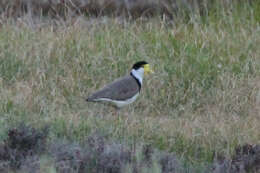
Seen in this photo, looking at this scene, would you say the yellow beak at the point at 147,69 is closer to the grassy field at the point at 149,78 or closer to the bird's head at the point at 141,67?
the bird's head at the point at 141,67

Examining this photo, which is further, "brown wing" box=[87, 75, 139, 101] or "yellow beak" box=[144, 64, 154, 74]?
"yellow beak" box=[144, 64, 154, 74]

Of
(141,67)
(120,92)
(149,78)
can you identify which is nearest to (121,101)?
(120,92)

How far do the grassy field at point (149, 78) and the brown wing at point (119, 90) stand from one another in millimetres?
243

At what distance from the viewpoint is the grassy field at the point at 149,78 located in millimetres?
7281

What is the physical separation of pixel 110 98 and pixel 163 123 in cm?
65

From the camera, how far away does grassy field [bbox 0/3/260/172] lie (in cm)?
728

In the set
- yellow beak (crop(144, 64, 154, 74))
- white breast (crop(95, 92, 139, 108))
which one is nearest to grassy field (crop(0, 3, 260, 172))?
white breast (crop(95, 92, 139, 108))

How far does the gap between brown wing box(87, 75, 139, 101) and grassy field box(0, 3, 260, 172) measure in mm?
243

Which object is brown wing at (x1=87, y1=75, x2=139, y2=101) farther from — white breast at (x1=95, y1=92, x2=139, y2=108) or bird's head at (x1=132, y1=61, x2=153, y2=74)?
bird's head at (x1=132, y1=61, x2=153, y2=74)

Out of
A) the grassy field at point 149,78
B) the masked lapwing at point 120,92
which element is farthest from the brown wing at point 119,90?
the grassy field at point 149,78

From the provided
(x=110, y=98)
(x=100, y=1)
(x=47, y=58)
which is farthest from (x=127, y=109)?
(x=100, y=1)

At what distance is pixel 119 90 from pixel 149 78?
120 centimetres

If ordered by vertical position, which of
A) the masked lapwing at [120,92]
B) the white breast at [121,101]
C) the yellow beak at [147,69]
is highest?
the yellow beak at [147,69]

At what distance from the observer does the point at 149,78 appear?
29.5ft
